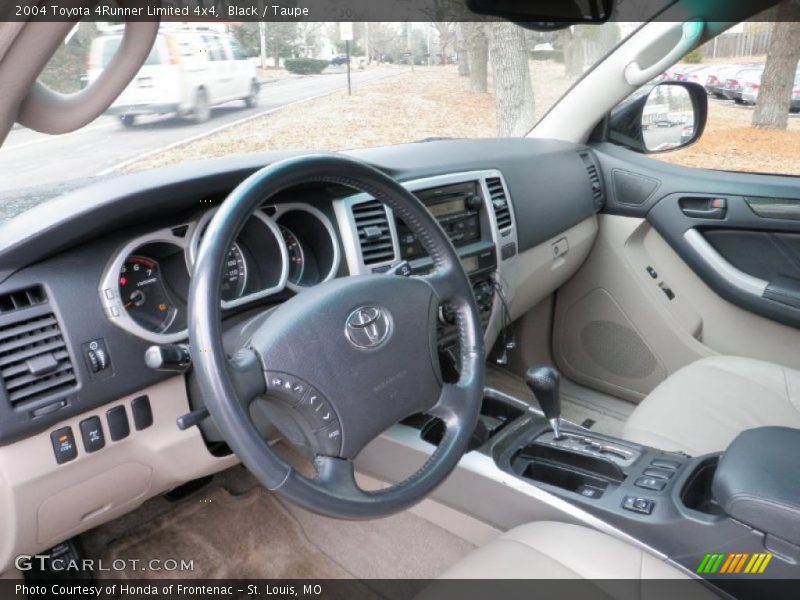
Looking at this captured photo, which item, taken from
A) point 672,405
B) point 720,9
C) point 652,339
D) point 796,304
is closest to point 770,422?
point 672,405

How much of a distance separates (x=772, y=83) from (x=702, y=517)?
1675mm

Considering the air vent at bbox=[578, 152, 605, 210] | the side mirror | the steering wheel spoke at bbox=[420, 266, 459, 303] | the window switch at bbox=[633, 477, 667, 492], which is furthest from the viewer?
the air vent at bbox=[578, 152, 605, 210]

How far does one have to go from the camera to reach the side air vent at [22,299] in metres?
1.40

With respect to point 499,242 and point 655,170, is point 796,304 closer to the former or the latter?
point 655,170

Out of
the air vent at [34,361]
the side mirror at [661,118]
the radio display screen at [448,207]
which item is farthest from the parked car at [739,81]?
the air vent at [34,361]

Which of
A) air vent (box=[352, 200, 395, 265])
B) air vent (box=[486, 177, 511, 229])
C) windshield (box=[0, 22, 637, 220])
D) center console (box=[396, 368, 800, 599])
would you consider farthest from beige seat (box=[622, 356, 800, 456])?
windshield (box=[0, 22, 637, 220])

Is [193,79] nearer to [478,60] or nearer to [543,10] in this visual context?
[543,10]

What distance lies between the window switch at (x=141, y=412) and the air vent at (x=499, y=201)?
131 cm

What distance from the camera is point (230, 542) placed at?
226 centimetres

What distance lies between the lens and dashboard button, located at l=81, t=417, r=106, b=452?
60.3 inches

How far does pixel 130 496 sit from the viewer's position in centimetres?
177

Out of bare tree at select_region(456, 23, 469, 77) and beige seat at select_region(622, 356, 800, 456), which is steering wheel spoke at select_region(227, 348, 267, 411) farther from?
bare tree at select_region(456, 23, 469, 77)

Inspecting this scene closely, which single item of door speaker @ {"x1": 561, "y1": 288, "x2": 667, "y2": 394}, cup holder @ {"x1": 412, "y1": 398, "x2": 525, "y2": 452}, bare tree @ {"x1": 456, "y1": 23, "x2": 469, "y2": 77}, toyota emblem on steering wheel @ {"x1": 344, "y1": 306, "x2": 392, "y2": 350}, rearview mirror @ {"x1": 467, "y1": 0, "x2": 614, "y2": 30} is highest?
rearview mirror @ {"x1": 467, "y1": 0, "x2": 614, "y2": 30}

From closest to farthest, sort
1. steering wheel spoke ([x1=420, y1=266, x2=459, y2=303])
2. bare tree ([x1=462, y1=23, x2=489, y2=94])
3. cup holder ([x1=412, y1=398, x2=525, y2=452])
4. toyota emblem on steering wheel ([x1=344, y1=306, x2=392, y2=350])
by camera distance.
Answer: toyota emblem on steering wheel ([x1=344, y1=306, x2=392, y2=350]), steering wheel spoke ([x1=420, y1=266, x2=459, y2=303]), cup holder ([x1=412, y1=398, x2=525, y2=452]), bare tree ([x1=462, y1=23, x2=489, y2=94])
